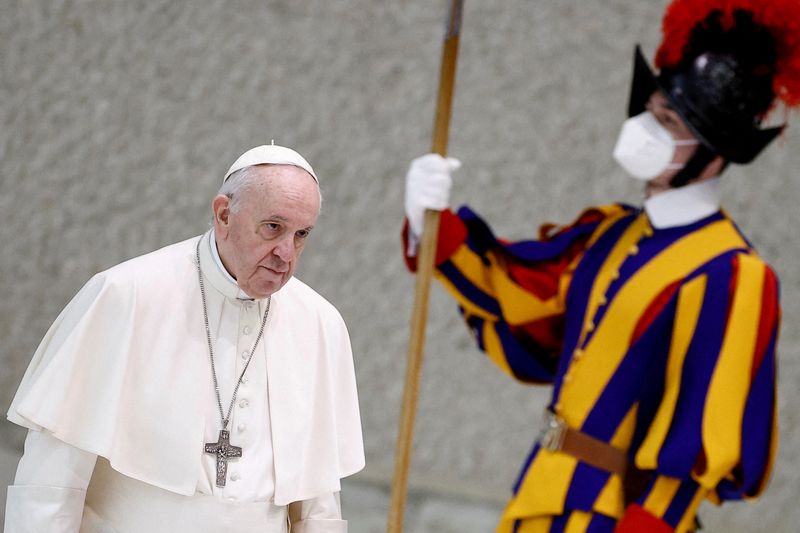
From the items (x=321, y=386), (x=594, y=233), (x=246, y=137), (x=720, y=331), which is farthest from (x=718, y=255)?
(x=246, y=137)

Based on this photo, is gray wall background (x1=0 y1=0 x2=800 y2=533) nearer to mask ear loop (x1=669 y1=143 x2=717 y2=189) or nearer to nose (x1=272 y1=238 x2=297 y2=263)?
mask ear loop (x1=669 y1=143 x2=717 y2=189)

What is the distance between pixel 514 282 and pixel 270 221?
1.17 meters

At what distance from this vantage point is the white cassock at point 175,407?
1.31 m

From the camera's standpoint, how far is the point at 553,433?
222 centimetres

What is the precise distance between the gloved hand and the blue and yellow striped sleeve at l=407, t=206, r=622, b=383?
0.11m

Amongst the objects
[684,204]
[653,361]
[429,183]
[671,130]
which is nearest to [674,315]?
[653,361]

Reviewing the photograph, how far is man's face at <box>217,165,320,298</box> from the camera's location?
49.2 inches

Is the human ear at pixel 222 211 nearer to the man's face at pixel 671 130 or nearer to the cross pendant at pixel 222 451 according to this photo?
the cross pendant at pixel 222 451

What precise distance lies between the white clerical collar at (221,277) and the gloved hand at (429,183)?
0.85m

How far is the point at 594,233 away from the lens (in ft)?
7.79

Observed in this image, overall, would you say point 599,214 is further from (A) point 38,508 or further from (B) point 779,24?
(A) point 38,508

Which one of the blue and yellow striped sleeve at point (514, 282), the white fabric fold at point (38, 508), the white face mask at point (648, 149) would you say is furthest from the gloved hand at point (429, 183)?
the white fabric fold at point (38, 508)

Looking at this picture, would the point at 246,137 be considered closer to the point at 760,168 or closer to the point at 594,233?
the point at 594,233

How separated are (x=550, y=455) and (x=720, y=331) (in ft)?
1.22
